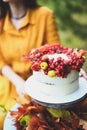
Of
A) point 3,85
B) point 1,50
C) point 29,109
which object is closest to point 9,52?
point 1,50

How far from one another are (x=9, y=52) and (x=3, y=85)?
207mm

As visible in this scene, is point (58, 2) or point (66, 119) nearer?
point (66, 119)

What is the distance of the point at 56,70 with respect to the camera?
1.74 meters

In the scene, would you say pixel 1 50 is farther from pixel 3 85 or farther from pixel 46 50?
pixel 46 50

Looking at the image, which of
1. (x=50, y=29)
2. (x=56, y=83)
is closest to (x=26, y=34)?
(x=50, y=29)

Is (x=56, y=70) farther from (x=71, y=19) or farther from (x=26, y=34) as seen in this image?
(x=71, y=19)

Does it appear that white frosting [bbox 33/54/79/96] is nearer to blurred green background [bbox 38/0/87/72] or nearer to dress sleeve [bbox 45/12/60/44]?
dress sleeve [bbox 45/12/60/44]

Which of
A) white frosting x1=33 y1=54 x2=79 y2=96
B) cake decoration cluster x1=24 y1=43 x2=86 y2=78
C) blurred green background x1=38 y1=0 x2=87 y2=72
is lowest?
blurred green background x1=38 y1=0 x2=87 y2=72

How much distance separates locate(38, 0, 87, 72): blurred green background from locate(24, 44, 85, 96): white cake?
2.13 metres

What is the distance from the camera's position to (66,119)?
192cm

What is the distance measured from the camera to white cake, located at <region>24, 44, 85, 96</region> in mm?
1741

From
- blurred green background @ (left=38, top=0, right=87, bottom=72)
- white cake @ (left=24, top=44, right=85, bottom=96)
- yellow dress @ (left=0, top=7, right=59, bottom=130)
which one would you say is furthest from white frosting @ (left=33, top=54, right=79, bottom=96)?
blurred green background @ (left=38, top=0, right=87, bottom=72)

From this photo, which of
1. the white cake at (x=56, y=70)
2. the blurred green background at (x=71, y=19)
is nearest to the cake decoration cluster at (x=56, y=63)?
the white cake at (x=56, y=70)

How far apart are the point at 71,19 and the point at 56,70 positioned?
2458mm
